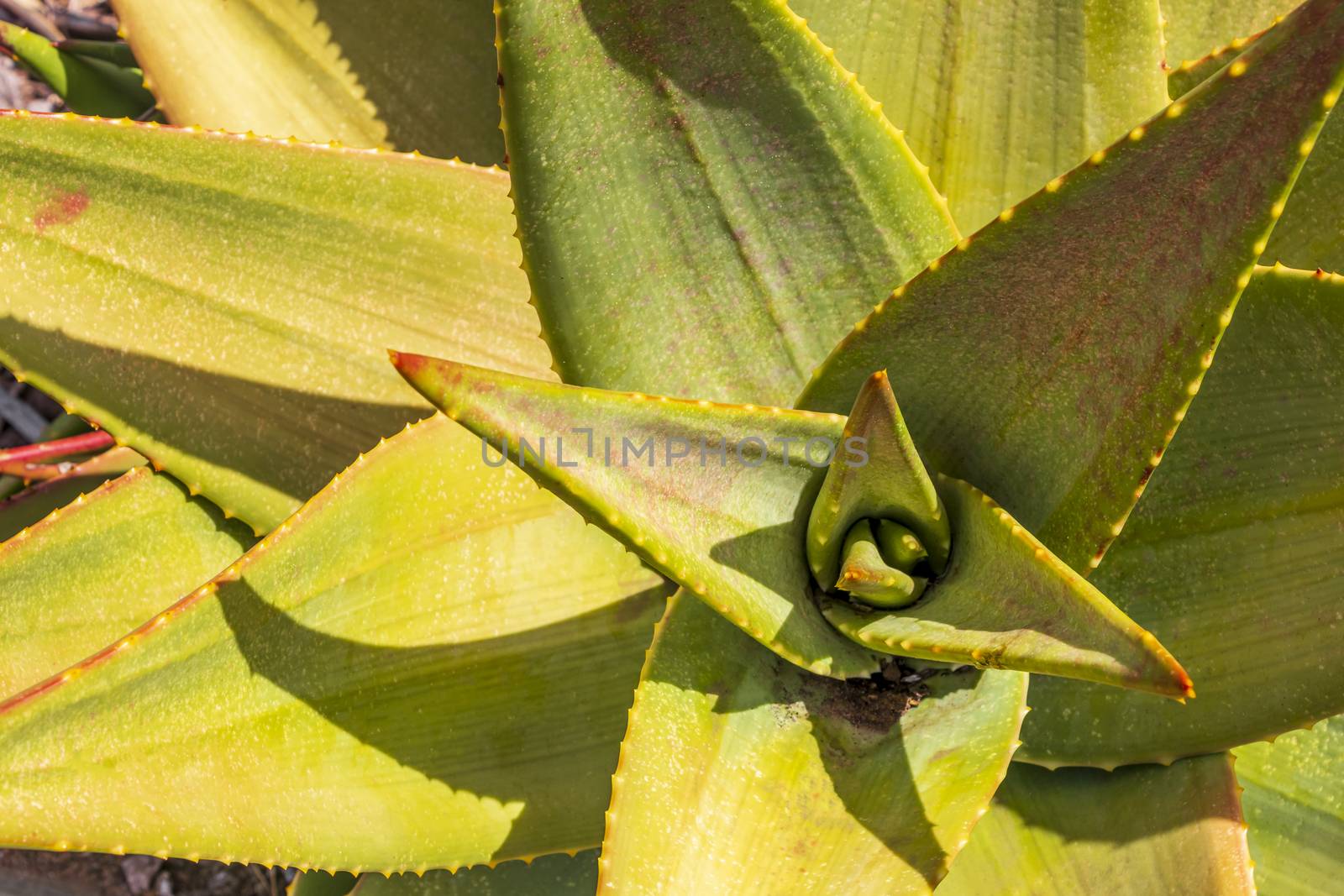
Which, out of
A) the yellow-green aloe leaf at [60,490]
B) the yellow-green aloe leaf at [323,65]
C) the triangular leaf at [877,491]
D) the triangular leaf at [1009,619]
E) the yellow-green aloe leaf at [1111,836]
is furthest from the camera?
the yellow-green aloe leaf at [60,490]

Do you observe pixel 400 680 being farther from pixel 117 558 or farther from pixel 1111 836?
pixel 1111 836

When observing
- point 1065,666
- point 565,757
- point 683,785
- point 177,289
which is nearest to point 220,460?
point 177,289

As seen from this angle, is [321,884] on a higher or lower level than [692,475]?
lower

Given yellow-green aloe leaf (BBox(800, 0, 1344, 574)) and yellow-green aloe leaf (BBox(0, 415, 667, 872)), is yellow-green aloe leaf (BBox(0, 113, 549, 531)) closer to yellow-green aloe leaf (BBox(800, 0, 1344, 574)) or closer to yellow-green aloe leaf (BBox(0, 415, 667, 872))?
yellow-green aloe leaf (BBox(0, 415, 667, 872))

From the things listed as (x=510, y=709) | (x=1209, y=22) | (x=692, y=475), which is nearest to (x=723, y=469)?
(x=692, y=475)

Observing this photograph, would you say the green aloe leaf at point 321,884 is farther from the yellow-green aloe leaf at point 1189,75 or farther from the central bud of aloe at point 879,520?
the yellow-green aloe leaf at point 1189,75

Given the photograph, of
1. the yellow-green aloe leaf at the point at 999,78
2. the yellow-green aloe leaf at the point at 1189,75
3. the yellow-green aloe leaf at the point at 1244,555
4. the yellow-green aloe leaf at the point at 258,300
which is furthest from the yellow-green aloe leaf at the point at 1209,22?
the yellow-green aloe leaf at the point at 258,300

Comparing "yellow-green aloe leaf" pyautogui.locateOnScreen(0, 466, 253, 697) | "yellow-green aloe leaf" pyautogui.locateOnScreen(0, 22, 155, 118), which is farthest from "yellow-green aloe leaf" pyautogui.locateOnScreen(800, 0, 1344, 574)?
"yellow-green aloe leaf" pyautogui.locateOnScreen(0, 22, 155, 118)
